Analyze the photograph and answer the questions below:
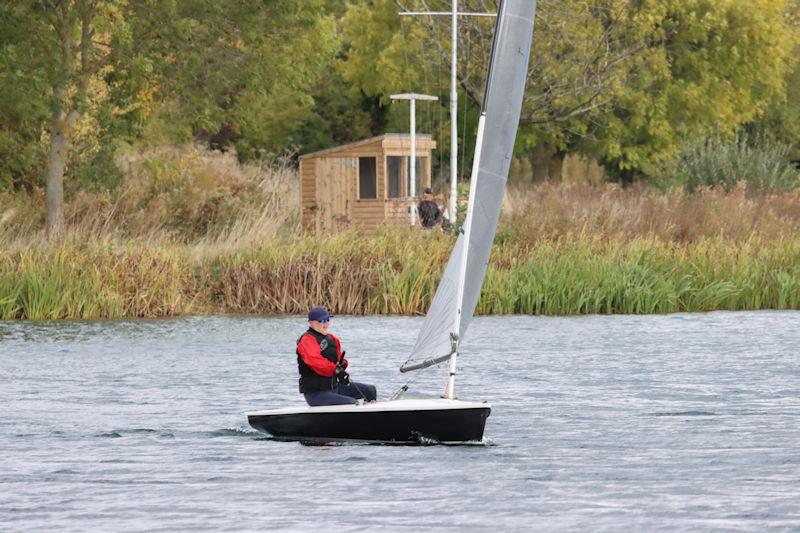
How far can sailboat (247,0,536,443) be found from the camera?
1748 cm

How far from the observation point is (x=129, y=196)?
1743 inches

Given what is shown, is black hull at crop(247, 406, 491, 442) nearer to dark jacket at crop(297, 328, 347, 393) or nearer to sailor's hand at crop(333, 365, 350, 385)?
dark jacket at crop(297, 328, 347, 393)

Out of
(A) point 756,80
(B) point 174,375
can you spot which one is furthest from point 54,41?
(A) point 756,80

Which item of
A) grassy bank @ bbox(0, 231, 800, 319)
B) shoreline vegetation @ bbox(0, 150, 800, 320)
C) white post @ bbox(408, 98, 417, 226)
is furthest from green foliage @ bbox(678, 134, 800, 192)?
grassy bank @ bbox(0, 231, 800, 319)

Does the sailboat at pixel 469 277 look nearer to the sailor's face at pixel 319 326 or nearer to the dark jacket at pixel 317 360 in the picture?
the dark jacket at pixel 317 360

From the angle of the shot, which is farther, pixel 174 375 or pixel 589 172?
pixel 589 172

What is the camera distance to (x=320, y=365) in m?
18.2

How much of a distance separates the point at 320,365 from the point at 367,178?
1186 inches

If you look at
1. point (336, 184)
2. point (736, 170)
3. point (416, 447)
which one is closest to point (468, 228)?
point (416, 447)

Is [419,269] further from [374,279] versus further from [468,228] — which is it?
[468,228]

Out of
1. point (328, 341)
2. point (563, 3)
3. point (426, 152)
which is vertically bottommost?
point (328, 341)

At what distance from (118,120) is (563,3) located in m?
19.9

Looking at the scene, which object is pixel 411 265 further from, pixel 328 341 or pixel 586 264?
pixel 328 341

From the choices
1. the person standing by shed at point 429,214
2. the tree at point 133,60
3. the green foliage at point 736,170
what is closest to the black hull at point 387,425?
the tree at point 133,60
